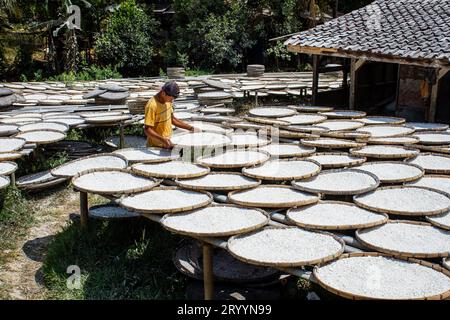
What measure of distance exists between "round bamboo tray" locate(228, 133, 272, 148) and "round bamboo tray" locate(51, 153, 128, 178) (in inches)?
55.4

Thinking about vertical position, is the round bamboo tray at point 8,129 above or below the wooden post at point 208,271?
above

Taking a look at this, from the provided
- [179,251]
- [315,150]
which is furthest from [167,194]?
[315,150]

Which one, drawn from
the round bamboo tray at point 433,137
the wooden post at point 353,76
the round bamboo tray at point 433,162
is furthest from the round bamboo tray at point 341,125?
the wooden post at point 353,76

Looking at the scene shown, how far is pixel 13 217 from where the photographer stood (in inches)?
275

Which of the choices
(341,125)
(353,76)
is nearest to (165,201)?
(341,125)

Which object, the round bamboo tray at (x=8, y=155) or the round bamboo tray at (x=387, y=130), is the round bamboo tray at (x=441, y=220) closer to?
the round bamboo tray at (x=387, y=130)

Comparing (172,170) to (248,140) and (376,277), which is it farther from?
(376,277)

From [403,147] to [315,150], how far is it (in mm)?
1165

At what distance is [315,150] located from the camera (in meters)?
6.61

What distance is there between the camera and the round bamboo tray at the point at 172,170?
5676 mm

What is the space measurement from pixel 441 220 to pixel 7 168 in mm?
4852

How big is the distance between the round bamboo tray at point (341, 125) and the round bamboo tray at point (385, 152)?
1.04m
